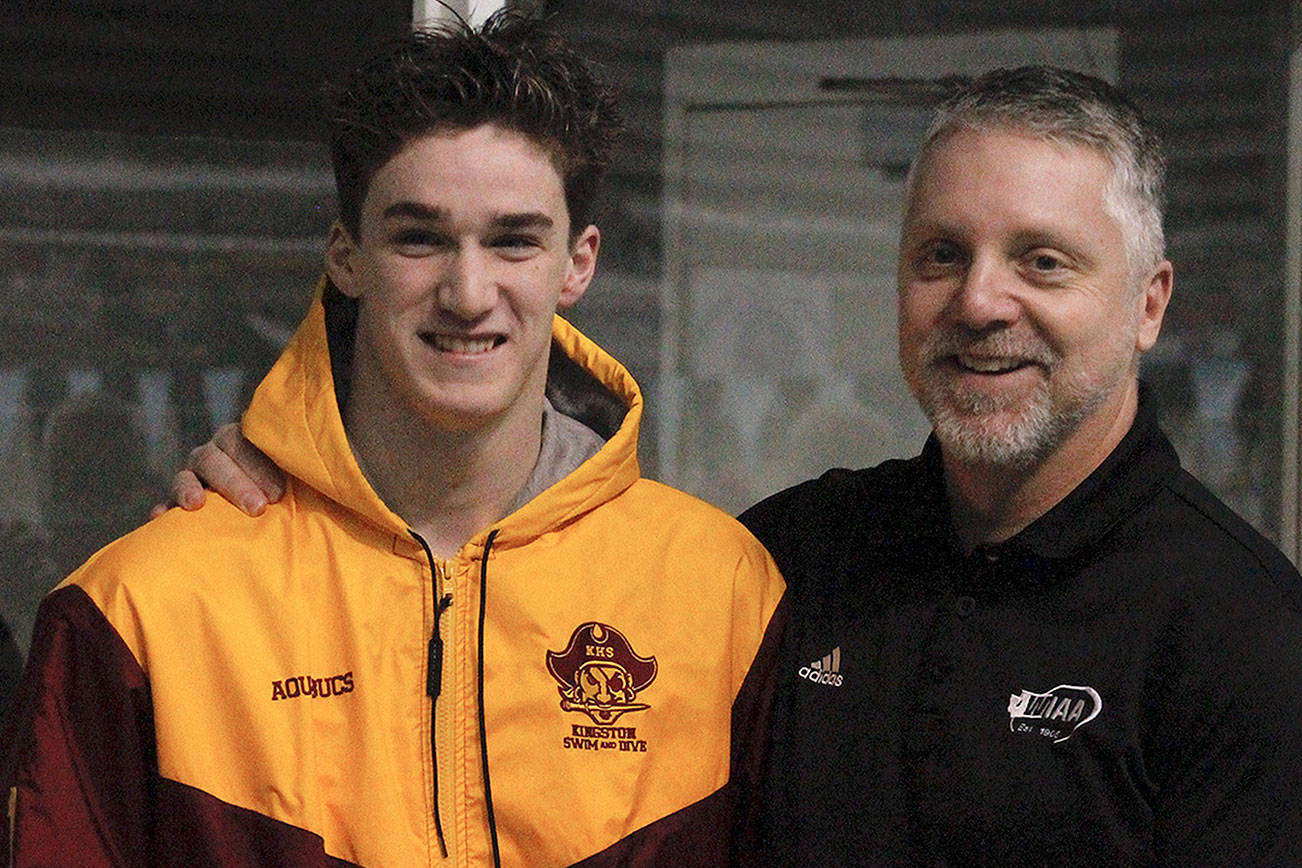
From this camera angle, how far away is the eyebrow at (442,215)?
5.33 ft

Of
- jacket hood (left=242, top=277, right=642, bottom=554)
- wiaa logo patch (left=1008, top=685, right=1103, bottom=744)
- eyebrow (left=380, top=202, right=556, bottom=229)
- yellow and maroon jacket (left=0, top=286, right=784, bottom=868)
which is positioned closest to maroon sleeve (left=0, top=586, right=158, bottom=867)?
yellow and maroon jacket (left=0, top=286, right=784, bottom=868)

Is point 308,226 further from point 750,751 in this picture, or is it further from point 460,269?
point 750,751

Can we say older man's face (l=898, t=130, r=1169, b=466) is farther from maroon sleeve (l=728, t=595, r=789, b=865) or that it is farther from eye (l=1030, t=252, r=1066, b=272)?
maroon sleeve (l=728, t=595, r=789, b=865)

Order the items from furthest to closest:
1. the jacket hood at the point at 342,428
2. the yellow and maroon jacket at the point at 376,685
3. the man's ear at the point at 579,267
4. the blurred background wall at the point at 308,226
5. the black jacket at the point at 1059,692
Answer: the blurred background wall at the point at 308,226, the man's ear at the point at 579,267, the jacket hood at the point at 342,428, the yellow and maroon jacket at the point at 376,685, the black jacket at the point at 1059,692

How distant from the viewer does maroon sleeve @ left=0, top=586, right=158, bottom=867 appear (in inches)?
58.8

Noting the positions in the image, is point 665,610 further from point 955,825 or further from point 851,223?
point 851,223

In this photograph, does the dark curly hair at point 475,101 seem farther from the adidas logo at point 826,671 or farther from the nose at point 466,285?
the adidas logo at point 826,671

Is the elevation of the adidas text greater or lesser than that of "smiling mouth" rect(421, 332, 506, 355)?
lesser

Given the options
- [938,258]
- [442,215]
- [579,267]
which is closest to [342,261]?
[442,215]

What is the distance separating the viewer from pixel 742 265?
267 cm

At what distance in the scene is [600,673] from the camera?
1677mm

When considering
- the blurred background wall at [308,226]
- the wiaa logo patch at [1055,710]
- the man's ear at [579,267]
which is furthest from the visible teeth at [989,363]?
the blurred background wall at [308,226]

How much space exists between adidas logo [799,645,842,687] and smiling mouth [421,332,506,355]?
0.52m

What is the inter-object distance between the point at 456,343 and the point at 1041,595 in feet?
2.27
